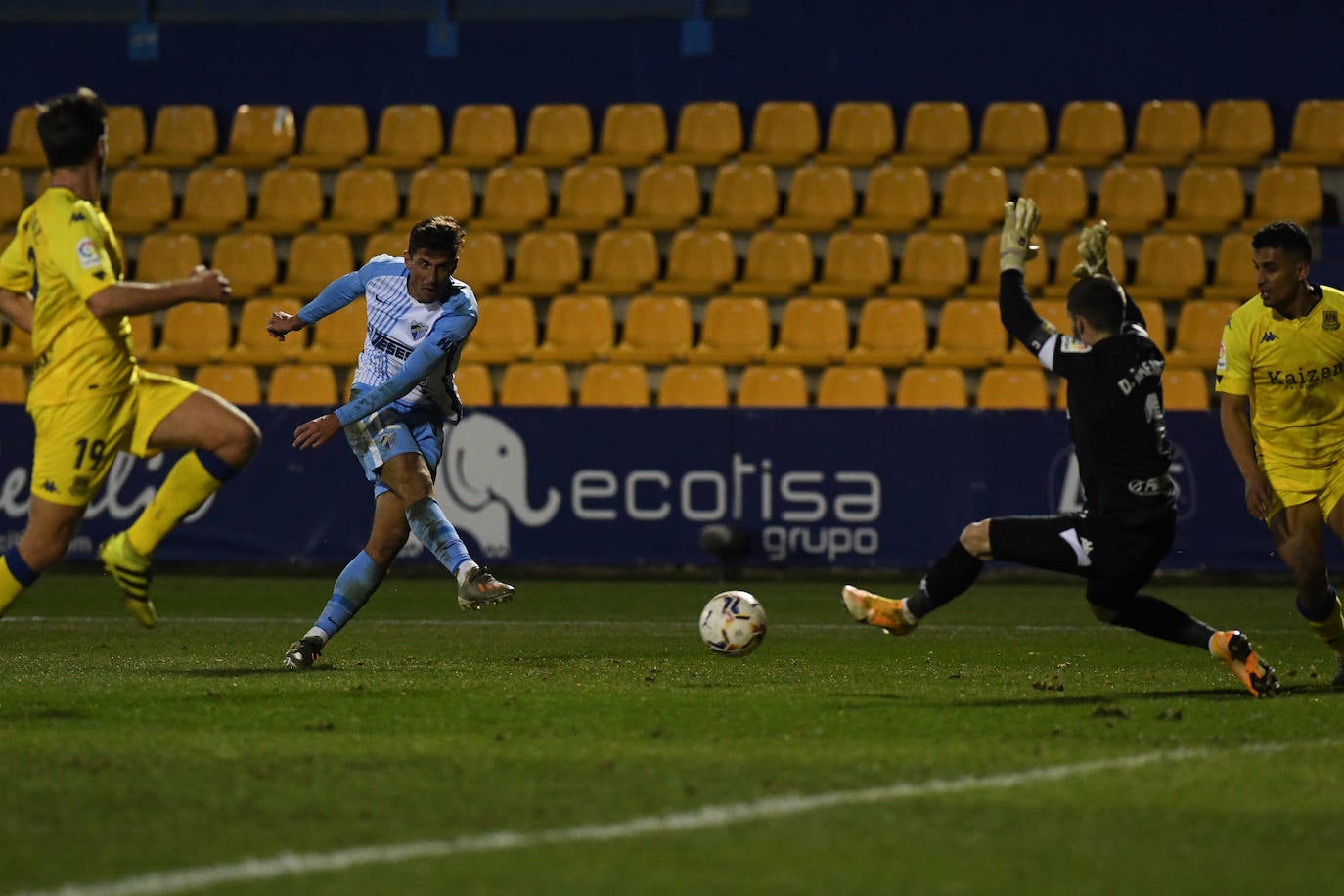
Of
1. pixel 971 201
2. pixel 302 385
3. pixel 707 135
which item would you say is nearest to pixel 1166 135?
pixel 971 201

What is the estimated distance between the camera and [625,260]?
19.4 meters

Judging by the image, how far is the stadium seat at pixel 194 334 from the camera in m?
19.1

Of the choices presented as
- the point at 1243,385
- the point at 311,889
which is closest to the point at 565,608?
the point at 1243,385

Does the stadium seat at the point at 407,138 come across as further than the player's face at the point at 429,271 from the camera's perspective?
Result: Yes

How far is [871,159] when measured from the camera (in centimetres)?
2003

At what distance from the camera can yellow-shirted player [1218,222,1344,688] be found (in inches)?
334

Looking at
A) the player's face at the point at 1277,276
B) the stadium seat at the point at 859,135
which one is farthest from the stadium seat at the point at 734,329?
the player's face at the point at 1277,276

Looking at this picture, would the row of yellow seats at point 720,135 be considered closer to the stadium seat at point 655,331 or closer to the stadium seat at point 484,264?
the stadium seat at point 484,264

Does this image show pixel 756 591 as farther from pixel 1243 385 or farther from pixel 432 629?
pixel 1243 385

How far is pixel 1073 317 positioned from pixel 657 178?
12483 mm

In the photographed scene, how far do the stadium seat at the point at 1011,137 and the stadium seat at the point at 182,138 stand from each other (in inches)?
340

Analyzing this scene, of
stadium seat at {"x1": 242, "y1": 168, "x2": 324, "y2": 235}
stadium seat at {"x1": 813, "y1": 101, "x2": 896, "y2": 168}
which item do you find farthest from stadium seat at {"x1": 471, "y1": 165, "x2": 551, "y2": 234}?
stadium seat at {"x1": 813, "y1": 101, "x2": 896, "y2": 168}

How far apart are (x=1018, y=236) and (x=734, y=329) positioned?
10448 millimetres

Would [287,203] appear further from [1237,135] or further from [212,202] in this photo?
[1237,135]
